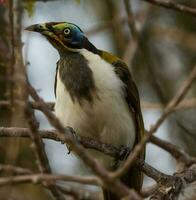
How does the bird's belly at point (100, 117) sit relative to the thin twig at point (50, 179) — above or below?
below

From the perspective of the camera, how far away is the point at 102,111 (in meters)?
5.41

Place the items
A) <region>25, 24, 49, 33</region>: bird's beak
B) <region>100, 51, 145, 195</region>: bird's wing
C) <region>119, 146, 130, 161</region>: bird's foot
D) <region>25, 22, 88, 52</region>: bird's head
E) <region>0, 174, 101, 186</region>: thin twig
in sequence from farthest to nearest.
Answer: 1. <region>100, 51, 145, 195</region>: bird's wing
2. <region>119, 146, 130, 161</region>: bird's foot
3. <region>25, 22, 88, 52</region>: bird's head
4. <region>25, 24, 49, 33</region>: bird's beak
5. <region>0, 174, 101, 186</region>: thin twig

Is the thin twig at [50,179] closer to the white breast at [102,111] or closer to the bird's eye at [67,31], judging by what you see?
the white breast at [102,111]

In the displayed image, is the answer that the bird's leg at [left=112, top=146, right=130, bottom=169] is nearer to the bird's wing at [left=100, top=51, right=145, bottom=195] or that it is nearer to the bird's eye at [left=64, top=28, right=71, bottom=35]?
the bird's wing at [left=100, top=51, right=145, bottom=195]

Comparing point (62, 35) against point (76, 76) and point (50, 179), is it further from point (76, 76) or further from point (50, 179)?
point (50, 179)

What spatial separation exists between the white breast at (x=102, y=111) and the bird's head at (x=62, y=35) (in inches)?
5.8

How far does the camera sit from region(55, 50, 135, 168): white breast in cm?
539

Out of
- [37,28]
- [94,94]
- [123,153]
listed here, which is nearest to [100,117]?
[94,94]

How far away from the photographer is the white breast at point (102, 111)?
539 centimetres

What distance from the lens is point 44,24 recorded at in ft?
17.6

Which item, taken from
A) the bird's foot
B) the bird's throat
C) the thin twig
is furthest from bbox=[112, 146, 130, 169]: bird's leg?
the thin twig

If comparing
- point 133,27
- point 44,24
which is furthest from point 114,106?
point 133,27

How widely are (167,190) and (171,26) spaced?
17.9 feet

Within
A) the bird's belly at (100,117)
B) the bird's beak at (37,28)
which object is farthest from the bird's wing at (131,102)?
the bird's beak at (37,28)
